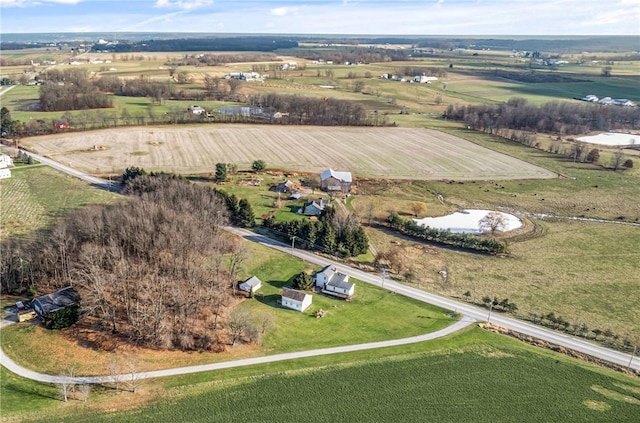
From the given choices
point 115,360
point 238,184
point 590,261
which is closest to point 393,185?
point 238,184

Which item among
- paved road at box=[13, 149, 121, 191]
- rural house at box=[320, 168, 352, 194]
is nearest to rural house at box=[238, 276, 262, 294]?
rural house at box=[320, 168, 352, 194]

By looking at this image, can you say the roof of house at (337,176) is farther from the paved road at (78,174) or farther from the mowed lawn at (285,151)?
the paved road at (78,174)

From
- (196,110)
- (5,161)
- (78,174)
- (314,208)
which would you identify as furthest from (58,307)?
(196,110)

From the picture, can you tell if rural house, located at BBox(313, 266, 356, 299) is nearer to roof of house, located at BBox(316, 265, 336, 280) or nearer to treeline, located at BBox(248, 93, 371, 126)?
roof of house, located at BBox(316, 265, 336, 280)

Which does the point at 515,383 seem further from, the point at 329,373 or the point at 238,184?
the point at 238,184

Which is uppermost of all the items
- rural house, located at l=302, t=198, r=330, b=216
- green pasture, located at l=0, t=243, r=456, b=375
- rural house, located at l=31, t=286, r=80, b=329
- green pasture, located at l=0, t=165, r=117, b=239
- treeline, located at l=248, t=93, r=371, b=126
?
treeline, located at l=248, t=93, r=371, b=126

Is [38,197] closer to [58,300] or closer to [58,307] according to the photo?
[58,300]
